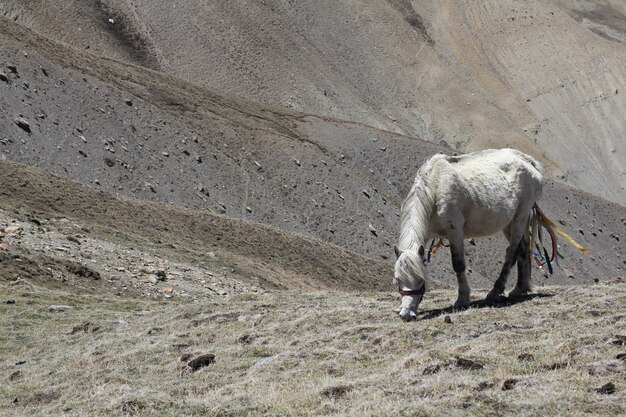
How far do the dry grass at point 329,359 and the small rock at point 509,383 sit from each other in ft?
0.09

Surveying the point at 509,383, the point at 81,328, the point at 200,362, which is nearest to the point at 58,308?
the point at 81,328

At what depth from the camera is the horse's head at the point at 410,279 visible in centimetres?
1344

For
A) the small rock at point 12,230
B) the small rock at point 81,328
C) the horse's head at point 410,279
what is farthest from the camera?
the small rock at point 12,230

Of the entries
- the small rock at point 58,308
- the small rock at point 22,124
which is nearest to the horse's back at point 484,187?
the small rock at point 58,308

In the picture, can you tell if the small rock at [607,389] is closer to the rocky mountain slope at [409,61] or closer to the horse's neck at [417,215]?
the horse's neck at [417,215]

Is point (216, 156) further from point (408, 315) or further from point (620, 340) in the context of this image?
point (620, 340)

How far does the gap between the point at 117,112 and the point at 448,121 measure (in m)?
51.2

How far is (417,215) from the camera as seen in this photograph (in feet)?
46.5

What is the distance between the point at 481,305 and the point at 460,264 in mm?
720

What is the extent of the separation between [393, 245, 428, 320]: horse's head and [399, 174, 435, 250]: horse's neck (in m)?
0.27

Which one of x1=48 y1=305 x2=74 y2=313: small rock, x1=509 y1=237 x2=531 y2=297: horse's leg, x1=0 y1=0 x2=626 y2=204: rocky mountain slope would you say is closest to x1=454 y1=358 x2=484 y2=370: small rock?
x1=509 y1=237 x2=531 y2=297: horse's leg

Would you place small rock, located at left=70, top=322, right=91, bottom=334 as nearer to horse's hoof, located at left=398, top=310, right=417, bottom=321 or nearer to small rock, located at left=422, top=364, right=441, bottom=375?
horse's hoof, located at left=398, top=310, right=417, bottom=321

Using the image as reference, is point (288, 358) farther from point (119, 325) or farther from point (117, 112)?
point (117, 112)

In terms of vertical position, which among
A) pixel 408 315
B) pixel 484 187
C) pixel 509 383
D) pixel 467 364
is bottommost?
pixel 408 315
